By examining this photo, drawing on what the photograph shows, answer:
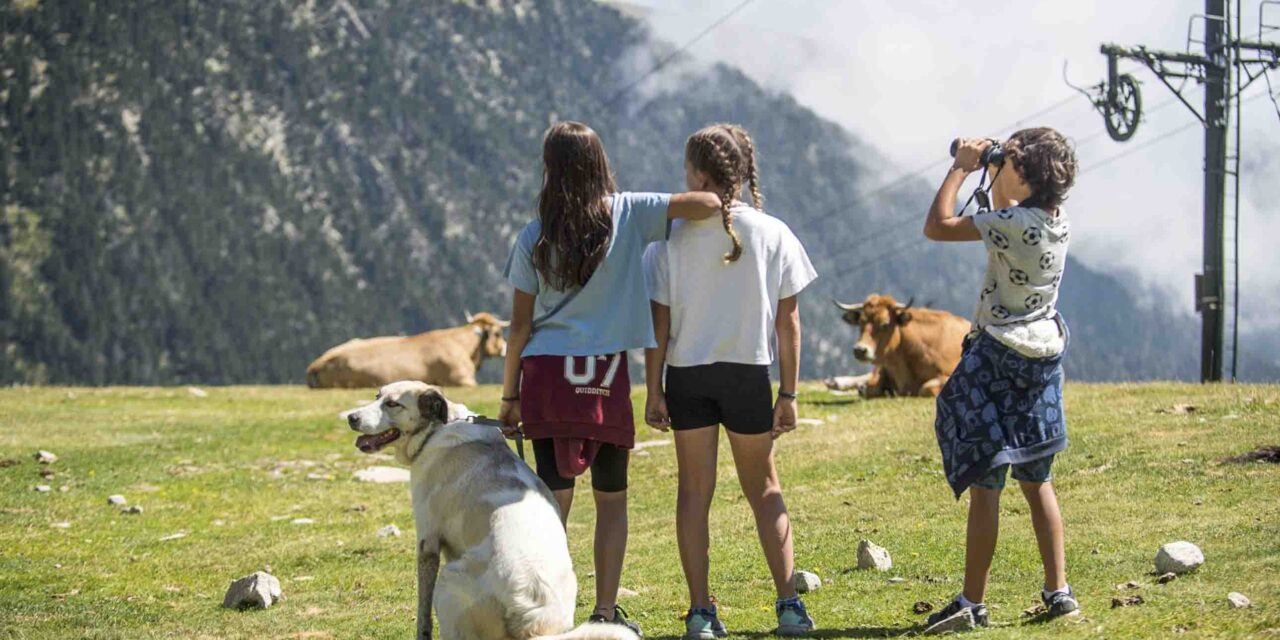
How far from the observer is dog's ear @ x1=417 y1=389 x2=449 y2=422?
6.85 m

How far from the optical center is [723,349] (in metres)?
6.91

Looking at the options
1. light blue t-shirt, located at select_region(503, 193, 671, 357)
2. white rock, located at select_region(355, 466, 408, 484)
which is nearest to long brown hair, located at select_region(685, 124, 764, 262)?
light blue t-shirt, located at select_region(503, 193, 671, 357)

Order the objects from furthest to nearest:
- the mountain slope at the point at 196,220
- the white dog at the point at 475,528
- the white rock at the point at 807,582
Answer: the mountain slope at the point at 196,220 → the white rock at the point at 807,582 → the white dog at the point at 475,528

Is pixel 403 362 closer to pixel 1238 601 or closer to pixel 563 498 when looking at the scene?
pixel 563 498

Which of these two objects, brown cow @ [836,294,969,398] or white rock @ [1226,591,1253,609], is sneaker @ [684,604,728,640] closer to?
white rock @ [1226,591,1253,609]

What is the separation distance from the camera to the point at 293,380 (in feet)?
434

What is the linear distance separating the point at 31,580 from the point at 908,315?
1311cm

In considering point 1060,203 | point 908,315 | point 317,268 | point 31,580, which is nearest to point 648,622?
point 1060,203

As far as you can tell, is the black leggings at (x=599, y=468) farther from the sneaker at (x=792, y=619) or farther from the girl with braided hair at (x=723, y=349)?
the sneaker at (x=792, y=619)

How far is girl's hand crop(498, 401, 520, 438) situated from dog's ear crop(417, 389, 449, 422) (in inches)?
11.1

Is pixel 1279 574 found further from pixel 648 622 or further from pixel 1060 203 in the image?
pixel 648 622

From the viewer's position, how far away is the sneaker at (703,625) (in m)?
6.88

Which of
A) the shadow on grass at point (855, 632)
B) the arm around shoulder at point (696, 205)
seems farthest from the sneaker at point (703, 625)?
the arm around shoulder at point (696, 205)

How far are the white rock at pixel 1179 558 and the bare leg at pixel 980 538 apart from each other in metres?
1.39
